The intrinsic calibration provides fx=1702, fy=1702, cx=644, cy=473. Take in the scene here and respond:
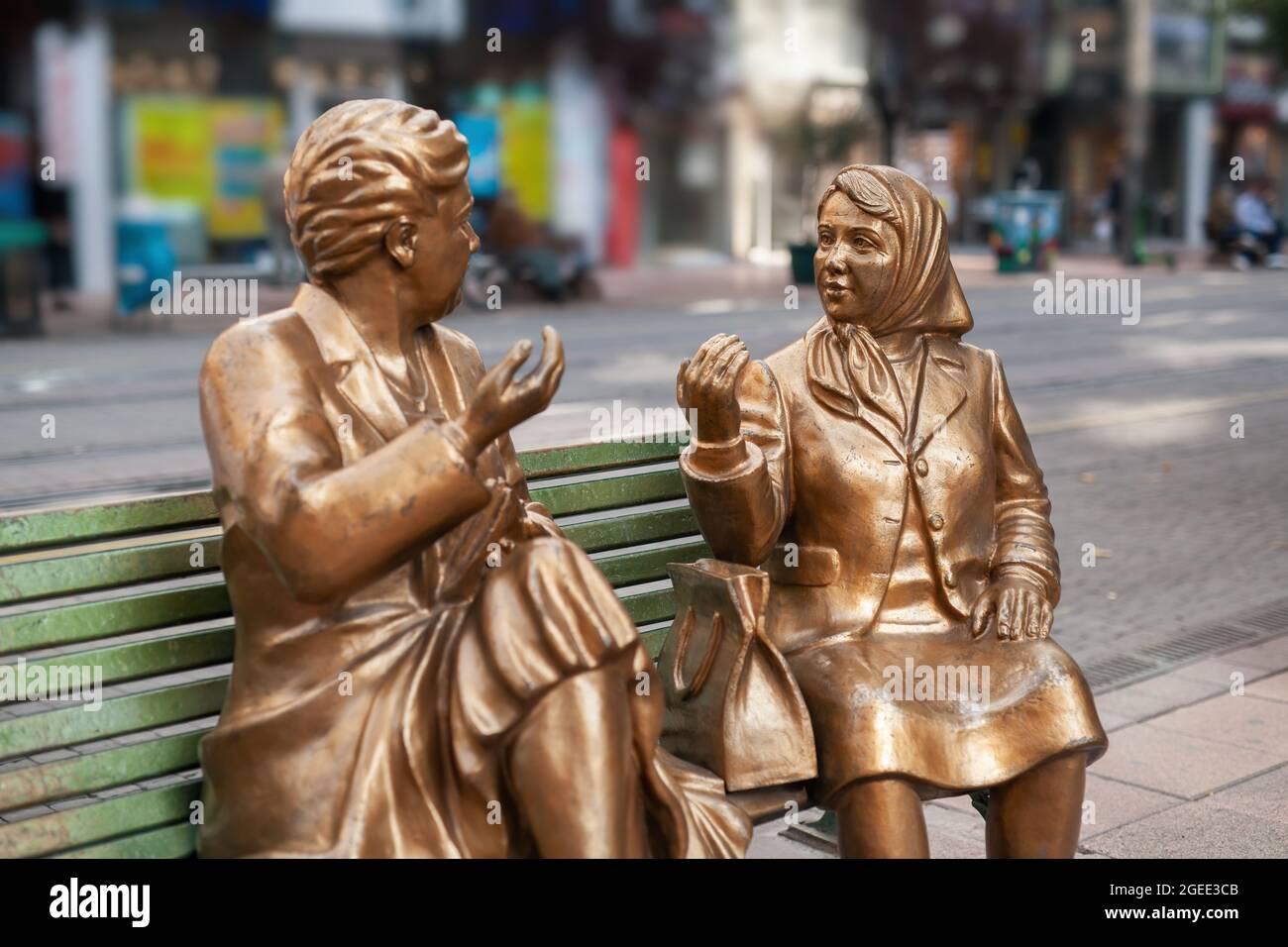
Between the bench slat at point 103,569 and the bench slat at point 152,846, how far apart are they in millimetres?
504

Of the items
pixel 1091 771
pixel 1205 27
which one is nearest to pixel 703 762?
pixel 1091 771

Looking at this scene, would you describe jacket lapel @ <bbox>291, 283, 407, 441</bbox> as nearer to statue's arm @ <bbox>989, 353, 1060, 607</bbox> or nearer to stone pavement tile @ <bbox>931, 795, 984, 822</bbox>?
statue's arm @ <bbox>989, 353, 1060, 607</bbox>

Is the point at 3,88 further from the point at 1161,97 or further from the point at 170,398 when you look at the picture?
the point at 1161,97

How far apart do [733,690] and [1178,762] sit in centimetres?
231

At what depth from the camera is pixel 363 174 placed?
3010 millimetres

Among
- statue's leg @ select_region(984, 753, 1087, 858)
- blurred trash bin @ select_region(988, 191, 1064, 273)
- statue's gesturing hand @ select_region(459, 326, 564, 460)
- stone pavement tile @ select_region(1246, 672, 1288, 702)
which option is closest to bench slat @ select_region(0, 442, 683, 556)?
statue's gesturing hand @ select_region(459, 326, 564, 460)

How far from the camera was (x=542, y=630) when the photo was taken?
2.86m

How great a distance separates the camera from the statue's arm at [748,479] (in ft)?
11.9

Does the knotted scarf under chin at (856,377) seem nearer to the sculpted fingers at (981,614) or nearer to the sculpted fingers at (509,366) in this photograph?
the sculpted fingers at (981,614)

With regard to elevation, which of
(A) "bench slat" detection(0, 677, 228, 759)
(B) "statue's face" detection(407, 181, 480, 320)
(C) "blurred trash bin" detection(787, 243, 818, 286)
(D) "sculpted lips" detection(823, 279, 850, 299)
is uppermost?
(B) "statue's face" detection(407, 181, 480, 320)

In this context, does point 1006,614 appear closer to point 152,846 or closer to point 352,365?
point 352,365

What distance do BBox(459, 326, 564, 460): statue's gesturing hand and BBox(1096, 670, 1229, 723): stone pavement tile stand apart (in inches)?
139

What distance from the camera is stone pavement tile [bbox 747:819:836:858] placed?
458 centimetres

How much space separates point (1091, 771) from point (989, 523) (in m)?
1.55
